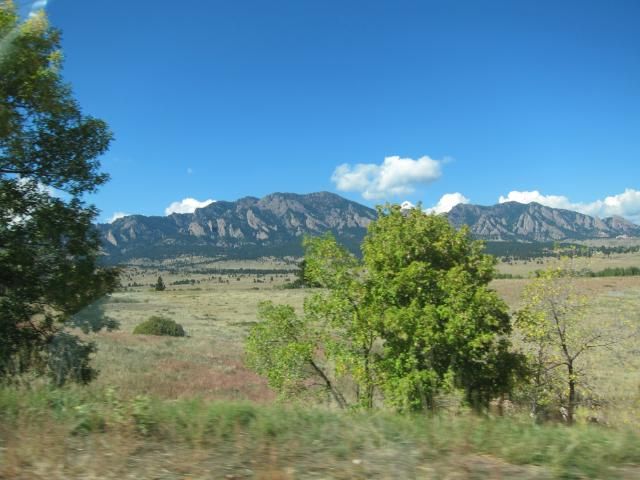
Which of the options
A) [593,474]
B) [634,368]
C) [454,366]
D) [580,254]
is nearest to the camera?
[593,474]

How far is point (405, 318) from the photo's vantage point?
15.1 m

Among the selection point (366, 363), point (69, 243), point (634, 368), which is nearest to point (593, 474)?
point (69, 243)

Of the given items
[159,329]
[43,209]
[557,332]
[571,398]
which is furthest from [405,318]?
[159,329]

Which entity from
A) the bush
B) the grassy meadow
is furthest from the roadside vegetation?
the bush

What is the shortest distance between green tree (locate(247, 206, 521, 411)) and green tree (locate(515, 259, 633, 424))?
2081mm

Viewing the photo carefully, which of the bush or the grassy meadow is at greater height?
the grassy meadow

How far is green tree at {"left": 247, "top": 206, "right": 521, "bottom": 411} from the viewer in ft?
49.5

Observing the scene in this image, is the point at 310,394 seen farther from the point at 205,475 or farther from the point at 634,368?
the point at 634,368

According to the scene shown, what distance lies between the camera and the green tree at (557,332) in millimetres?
18297

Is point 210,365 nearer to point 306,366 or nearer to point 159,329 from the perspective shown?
point 306,366

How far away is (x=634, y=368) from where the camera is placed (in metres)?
34.6

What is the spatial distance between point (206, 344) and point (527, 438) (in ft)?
124

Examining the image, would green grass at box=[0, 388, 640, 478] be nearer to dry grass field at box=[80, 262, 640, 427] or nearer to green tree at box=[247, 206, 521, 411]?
dry grass field at box=[80, 262, 640, 427]

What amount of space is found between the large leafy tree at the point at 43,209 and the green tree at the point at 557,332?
48.5 ft
